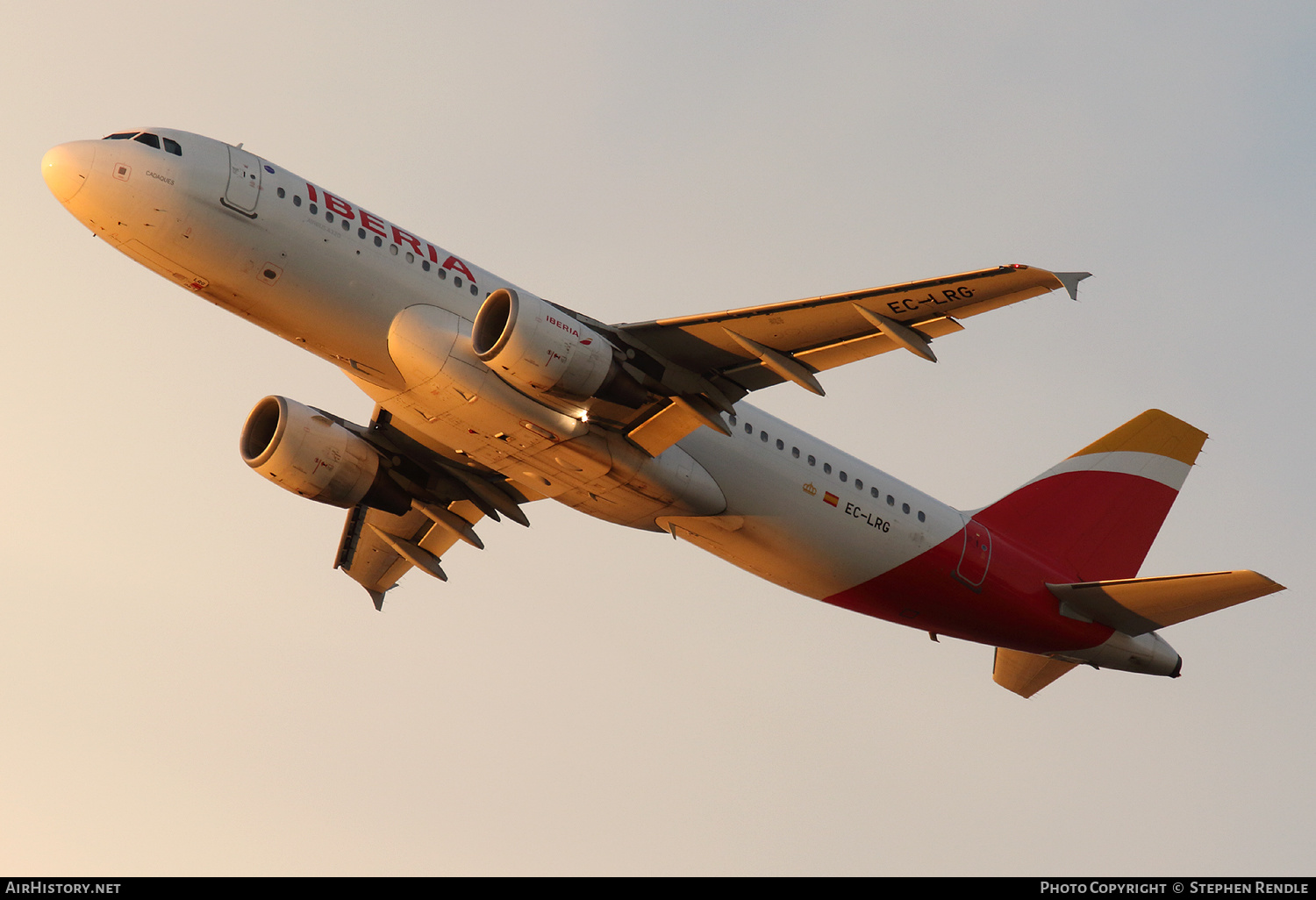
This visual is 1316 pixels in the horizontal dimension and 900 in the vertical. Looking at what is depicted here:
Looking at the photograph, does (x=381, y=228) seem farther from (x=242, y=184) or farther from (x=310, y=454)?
(x=310, y=454)

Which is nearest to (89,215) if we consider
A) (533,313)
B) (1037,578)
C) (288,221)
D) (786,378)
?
(288,221)

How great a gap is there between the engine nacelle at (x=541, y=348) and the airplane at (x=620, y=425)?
0.13 feet

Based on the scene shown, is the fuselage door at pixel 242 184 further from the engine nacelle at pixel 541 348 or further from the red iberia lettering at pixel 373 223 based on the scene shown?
the engine nacelle at pixel 541 348

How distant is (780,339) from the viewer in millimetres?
23391

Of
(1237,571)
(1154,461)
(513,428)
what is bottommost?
(1237,571)

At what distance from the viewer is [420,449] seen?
29.4 meters

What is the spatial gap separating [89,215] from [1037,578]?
21.2 m

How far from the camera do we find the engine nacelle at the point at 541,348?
2266cm

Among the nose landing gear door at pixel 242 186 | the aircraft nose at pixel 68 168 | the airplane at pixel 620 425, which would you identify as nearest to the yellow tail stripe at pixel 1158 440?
the airplane at pixel 620 425

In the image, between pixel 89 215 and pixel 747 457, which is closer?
pixel 89 215

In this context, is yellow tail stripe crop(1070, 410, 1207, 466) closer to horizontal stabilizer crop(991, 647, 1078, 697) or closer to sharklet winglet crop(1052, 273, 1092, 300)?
horizontal stabilizer crop(991, 647, 1078, 697)

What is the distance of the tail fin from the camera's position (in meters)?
31.2

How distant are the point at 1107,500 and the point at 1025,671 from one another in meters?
4.76

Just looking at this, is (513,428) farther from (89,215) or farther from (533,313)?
(89,215)
